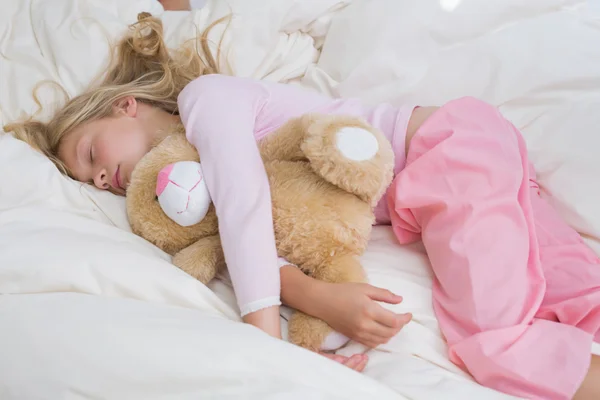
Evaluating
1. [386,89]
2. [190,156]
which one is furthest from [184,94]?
[386,89]

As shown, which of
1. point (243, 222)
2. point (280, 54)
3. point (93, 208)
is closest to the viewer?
point (243, 222)

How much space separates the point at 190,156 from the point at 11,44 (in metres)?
0.50

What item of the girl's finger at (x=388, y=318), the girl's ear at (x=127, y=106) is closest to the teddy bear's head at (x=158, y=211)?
the girl's ear at (x=127, y=106)

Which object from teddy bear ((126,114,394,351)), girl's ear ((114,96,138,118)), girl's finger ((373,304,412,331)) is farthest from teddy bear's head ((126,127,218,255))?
girl's finger ((373,304,412,331))

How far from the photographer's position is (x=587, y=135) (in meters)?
1.00

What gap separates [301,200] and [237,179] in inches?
4.0

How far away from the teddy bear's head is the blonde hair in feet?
0.70

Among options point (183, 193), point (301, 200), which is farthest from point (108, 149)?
point (301, 200)

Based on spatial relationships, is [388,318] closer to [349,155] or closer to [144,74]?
[349,155]

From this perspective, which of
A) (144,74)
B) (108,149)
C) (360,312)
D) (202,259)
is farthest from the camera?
(144,74)

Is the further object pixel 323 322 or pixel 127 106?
pixel 127 106

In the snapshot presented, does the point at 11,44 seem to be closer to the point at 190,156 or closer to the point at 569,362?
the point at 190,156

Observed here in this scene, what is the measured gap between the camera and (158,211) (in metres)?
0.92

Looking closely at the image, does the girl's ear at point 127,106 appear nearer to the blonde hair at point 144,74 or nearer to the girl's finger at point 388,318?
the blonde hair at point 144,74
